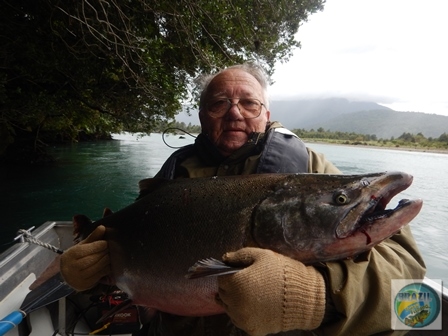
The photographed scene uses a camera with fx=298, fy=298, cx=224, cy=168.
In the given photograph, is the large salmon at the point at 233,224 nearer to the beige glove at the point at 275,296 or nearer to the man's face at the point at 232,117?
the beige glove at the point at 275,296

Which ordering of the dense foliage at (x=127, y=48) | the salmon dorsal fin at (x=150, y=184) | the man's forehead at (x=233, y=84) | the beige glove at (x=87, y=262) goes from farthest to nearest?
the dense foliage at (x=127, y=48)
the man's forehead at (x=233, y=84)
the salmon dorsal fin at (x=150, y=184)
the beige glove at (x=87, y=262)

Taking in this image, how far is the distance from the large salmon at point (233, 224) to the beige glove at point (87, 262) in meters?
0.07

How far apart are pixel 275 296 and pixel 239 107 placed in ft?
5.95

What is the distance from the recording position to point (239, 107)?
9.16 ft

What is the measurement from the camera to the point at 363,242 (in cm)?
143

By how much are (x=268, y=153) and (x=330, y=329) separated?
1.23 m

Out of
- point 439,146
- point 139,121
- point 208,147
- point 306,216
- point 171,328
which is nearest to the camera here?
point 306,216

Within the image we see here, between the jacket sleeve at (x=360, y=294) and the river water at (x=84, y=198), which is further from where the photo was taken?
the river water at (x=84, y=198)

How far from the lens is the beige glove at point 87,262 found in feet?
7.00

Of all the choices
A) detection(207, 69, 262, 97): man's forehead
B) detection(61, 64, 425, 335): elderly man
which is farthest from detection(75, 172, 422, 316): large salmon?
detection(207, 69, 262, 97): man's forehead

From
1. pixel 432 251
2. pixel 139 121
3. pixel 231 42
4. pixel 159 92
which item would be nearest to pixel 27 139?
pixel 139 121

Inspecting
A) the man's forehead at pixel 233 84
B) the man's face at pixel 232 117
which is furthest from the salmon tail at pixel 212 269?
the man's forehead at pixel 233 84

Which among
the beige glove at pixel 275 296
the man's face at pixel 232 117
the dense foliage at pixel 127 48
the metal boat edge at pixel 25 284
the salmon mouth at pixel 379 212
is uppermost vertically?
the dense foliage at pixel 127 48

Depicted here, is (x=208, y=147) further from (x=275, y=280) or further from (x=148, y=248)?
(x=275, y=280)
